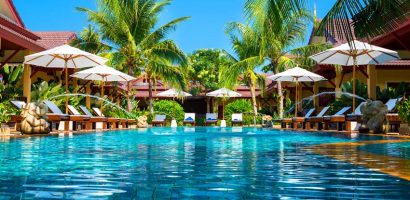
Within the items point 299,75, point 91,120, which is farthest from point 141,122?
point 299,75

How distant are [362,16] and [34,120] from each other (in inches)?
312

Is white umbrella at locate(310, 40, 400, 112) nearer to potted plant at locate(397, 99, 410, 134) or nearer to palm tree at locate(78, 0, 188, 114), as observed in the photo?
potted plant at locate(397, 99, 410, 134)

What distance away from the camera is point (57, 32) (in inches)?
1095

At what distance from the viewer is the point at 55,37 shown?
88.8 feet

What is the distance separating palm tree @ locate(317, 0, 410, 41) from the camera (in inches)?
366

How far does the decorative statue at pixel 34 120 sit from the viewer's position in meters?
12.5

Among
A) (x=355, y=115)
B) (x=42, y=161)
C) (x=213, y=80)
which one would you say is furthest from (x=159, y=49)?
(x=42, y=161)

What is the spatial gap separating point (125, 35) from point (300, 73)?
9037mm

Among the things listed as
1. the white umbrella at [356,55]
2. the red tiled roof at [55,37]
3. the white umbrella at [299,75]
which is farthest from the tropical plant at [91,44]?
the white umbrella at [356,55]

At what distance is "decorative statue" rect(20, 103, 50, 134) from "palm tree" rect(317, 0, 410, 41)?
23.3 ft

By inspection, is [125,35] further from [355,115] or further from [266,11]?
[266,11]

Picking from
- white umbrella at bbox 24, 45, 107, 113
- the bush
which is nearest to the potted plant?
white umbrella at bbox 24, 45, 107, 113

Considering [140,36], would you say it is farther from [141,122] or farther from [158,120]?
[158,120]

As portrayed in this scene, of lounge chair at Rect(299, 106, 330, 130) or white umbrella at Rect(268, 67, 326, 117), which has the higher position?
white umbrella at Rect(268, 67, 326, 117)
